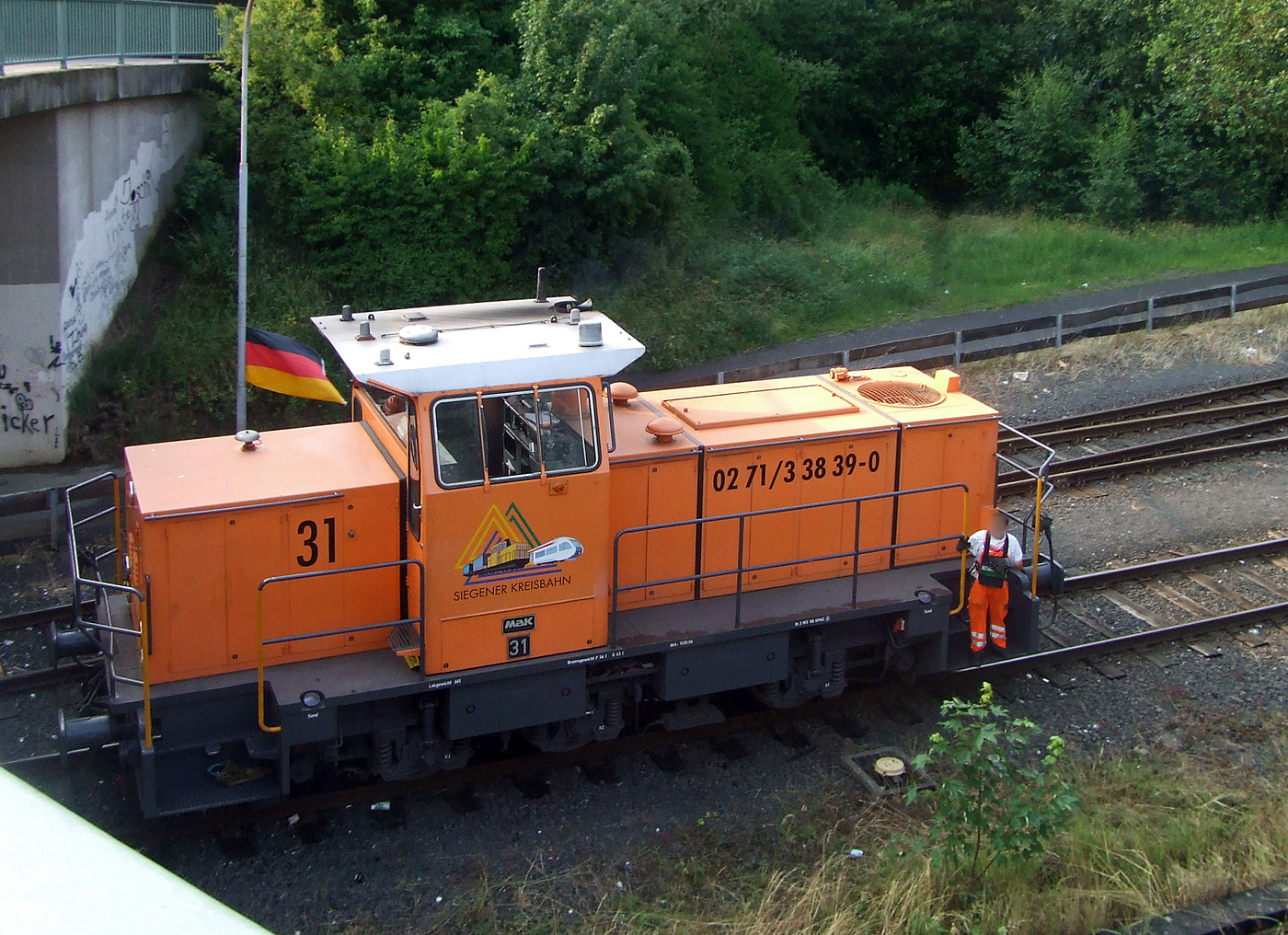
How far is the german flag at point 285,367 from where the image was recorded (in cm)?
992

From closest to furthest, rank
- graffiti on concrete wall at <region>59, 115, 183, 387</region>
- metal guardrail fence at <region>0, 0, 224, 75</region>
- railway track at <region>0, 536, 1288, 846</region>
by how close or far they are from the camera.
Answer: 1. railway track at <region>0, 536, 1288, 846</region>
2. metal guardrail fence at <region>0, 0, 224, 75</region>
3. graffiti on concrete wall at <region>59, 115, 183, 387</region>

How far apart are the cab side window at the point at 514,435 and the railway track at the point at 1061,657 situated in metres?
2.41

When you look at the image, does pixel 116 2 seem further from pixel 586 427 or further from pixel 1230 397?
pixel 1230 397

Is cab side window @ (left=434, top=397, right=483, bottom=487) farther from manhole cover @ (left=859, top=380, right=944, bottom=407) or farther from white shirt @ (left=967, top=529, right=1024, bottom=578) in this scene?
white shirt @ (left=967, top=529, right=1024, bottom=578)

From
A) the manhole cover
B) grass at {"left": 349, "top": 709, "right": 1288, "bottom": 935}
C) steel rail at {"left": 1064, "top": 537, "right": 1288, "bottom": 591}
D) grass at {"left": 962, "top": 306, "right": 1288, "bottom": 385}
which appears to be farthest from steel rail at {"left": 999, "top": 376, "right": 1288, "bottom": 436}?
grass at {"left": 349, "top": 709, "right": 1288, "bottom": 935}

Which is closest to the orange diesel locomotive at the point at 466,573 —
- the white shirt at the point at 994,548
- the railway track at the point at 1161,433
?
the white shirt at the point at 994,548

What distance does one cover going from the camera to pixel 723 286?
2330cm

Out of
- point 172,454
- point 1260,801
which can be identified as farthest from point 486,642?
point 1260,801

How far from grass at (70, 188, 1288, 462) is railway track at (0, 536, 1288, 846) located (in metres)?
9.17

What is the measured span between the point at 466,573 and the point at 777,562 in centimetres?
268

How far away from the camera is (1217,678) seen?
33.5 feet

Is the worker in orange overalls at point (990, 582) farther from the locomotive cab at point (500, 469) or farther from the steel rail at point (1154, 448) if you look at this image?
the steel rail at point (1154, 448)

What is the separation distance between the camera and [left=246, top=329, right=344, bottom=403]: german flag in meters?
9.92

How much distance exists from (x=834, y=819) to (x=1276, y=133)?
29.8 m
